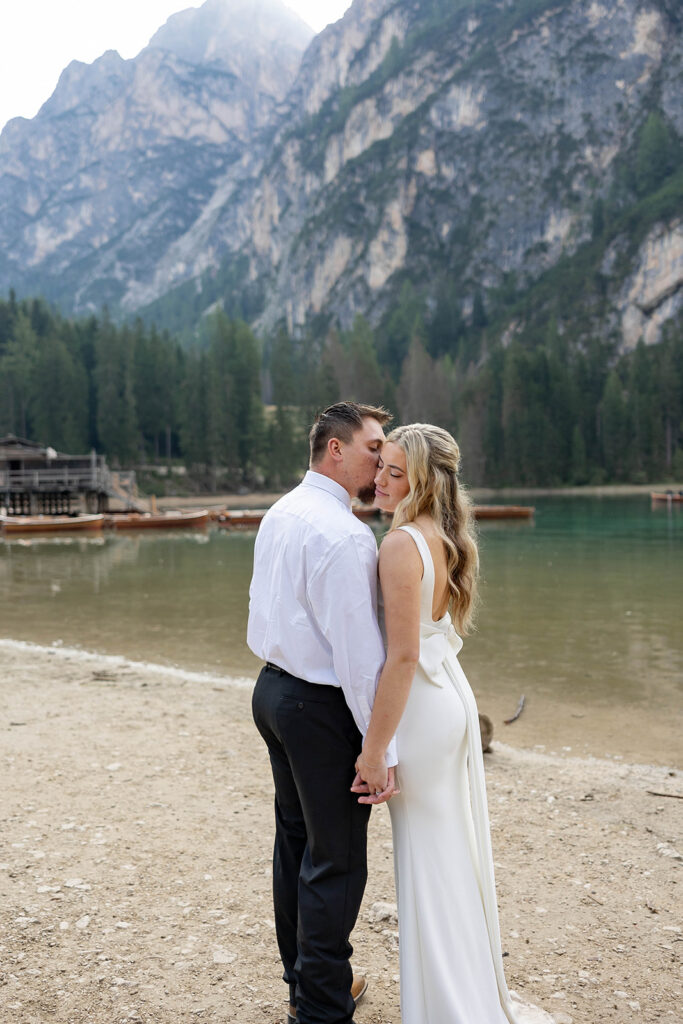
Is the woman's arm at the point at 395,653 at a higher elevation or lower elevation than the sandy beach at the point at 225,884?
higher

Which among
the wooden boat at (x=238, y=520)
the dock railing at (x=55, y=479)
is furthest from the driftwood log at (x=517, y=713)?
the dock railing at (x=55, y=479)

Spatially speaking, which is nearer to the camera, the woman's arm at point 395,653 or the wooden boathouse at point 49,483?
the woman's arm at point 395,653

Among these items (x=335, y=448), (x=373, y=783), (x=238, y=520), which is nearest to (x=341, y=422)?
(x=335, y=448)

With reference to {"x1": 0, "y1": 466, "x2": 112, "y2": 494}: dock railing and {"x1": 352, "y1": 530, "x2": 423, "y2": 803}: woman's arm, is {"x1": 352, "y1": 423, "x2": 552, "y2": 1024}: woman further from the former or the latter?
{"x1": 0, "y1": 466, "x2": 112, "y2": 494}: dock railing

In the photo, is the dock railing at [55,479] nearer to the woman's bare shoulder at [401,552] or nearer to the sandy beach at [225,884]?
the sandy beach at [225,884]

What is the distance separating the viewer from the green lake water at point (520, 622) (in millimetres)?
9992

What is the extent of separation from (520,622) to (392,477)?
570 inches

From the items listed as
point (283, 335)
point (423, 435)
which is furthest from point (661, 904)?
point (283, 335)

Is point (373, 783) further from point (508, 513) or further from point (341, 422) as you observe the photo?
point (508, 513)

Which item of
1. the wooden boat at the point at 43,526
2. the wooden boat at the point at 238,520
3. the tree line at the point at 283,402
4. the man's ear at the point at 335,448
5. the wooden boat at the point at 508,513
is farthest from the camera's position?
the tree line at the point at 283,402

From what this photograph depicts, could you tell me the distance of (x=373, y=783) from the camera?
285 centimetres

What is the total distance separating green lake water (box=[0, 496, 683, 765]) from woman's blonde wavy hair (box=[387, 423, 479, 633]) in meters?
6.06

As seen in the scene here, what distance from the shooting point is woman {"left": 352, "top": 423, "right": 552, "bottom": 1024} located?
298 centimetres

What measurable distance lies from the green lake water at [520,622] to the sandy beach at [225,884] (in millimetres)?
2535
